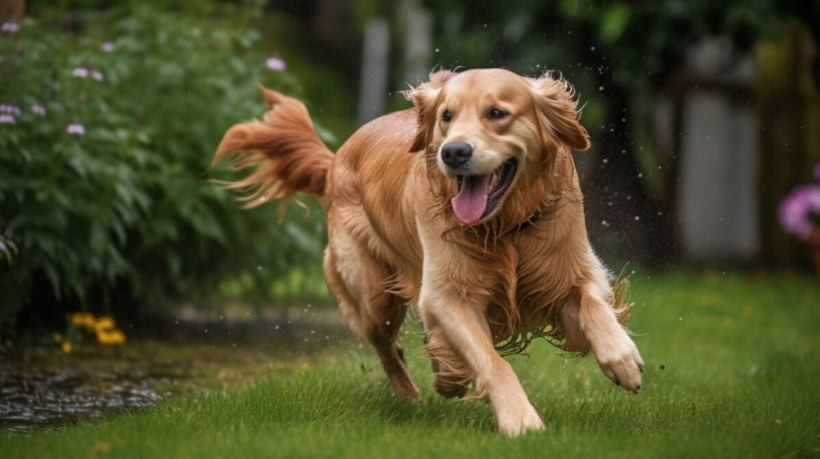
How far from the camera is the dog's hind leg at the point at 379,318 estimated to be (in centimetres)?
453

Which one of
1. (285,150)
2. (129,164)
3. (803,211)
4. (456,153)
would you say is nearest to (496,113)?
(456,153)

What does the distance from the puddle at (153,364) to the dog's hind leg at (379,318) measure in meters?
0.43

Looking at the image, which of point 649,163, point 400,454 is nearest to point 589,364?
point 400,454

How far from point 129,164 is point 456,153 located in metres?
2.68

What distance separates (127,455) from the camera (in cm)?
319

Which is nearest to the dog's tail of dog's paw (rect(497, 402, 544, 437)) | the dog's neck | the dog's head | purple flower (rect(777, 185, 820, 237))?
the dog's head

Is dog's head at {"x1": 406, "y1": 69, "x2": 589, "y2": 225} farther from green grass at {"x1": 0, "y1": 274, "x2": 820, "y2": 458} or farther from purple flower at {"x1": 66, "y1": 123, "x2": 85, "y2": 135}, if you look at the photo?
purple flower at {"x1": 66, "y1": 123, "x2": 85, "y2": 135}

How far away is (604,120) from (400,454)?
7.26 meters

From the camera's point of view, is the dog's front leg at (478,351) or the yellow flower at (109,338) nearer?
the dog's front leg at (478,351)

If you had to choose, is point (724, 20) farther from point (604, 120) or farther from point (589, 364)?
point (589, 364)

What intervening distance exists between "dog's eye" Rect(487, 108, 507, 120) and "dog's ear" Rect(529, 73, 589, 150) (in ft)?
0.52

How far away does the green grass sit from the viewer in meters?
3.28

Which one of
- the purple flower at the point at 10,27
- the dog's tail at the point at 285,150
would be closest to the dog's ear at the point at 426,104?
the dog's tail at the point at 285,150

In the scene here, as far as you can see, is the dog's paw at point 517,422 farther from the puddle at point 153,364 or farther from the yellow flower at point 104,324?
the yellow flower at point 104,324
